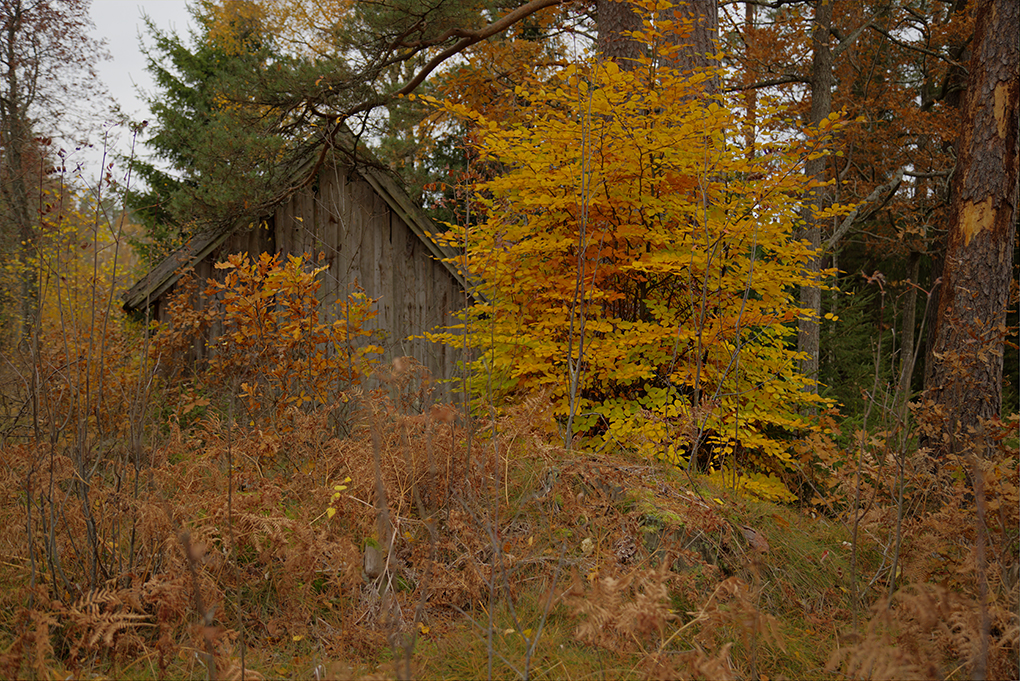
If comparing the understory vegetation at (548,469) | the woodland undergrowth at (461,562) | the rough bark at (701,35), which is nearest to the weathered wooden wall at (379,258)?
the understory vegetation at (548,469)

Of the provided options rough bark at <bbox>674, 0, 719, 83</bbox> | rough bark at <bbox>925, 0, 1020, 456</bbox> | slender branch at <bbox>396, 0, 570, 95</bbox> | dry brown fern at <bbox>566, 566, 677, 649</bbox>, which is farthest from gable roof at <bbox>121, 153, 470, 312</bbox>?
dry brown fern at <bbox>566, 566, 677, 649</bbox>

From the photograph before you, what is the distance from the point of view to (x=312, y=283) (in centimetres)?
559

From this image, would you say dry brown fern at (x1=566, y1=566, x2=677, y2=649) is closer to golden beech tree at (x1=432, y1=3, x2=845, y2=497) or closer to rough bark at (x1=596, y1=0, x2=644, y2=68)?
golden beech tree at (x1=432, y1=3, x2=845, y2=497)

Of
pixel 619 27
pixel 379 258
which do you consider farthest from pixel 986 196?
pixel 379 258

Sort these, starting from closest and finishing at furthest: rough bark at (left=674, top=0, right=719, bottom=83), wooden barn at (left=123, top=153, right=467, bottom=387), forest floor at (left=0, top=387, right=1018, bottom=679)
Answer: forest floor at (left=0, top=387, right=1018, bottom=679) < rough bark at (left=674, top=0, right=719, bottom=83) < wooden barn at (left=123, top=153, right=467, bottom=387)

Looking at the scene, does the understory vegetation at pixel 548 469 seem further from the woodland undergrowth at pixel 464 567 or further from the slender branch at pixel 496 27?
the slender branch at pixel 496 27

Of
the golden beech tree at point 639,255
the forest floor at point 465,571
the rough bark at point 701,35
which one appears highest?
the rough bark at point 701,35

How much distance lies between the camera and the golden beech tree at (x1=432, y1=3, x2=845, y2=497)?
5211mm

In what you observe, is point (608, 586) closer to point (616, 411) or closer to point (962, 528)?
point (962, 528)

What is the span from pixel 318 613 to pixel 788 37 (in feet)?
48.5

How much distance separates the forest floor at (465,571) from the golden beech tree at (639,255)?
126 centimetres

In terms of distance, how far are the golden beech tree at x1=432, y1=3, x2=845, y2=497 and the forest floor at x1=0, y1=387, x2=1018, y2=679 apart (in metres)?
1.26

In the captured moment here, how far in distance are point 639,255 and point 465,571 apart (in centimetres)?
329

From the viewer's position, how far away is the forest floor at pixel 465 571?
2686 mm
